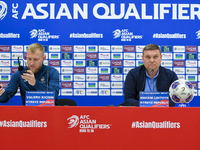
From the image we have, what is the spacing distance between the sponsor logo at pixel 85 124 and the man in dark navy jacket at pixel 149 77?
2.15 ft

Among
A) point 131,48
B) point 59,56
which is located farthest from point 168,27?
point 59,56

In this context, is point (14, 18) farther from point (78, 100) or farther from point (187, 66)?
point (187, 66)

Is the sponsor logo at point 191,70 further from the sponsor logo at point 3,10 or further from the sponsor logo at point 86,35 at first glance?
the sponsor logo at point 3,10

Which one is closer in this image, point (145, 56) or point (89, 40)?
point (145, 56)

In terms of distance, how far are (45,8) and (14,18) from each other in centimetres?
51

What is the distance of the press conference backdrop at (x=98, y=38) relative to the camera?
9.31 ft

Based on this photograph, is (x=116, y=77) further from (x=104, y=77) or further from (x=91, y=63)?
(x=91, y=63)

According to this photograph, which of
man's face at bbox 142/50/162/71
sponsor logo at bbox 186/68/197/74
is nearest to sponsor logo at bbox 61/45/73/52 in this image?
man's face at bbox 142/50/162/71

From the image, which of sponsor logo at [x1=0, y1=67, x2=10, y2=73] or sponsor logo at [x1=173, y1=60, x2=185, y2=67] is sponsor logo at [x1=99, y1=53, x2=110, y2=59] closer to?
sponsor logo at [x1=173, y1=60, x2=185, y2=67]

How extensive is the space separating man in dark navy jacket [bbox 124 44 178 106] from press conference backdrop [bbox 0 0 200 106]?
1181 mm

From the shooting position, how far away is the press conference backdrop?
2.84 metres

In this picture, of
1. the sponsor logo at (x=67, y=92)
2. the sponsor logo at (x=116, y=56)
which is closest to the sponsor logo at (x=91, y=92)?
the sponsor logo at (x=67, y=92)

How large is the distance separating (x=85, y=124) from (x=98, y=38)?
6.86 ft

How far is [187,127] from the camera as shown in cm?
95
